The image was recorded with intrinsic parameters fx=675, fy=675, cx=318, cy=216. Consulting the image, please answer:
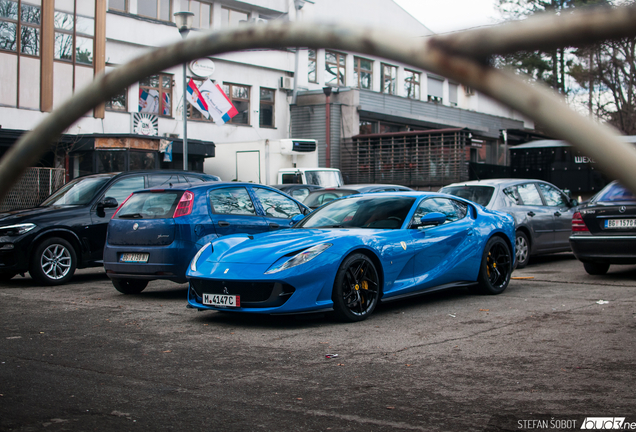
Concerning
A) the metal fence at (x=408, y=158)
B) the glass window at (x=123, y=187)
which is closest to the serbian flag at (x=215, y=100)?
the glass window at (x=123, y=187)

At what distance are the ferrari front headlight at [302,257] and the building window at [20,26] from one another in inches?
790

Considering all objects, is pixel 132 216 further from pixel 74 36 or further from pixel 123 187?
pixel 74 36

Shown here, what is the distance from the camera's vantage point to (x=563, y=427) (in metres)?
3.73

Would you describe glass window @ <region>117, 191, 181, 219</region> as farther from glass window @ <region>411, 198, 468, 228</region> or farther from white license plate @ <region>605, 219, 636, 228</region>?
white license plate @ <region>605, 219, 636, 228</region>

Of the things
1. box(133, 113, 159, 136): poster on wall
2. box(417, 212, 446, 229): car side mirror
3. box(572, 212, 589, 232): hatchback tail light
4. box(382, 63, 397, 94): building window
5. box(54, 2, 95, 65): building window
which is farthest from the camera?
box(382, 63, 397, 94): building window

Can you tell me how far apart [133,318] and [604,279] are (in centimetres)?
709

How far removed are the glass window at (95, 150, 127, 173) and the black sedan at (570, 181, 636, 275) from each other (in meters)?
17.3

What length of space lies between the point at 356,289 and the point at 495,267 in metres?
2.78

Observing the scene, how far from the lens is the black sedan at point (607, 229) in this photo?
995cm

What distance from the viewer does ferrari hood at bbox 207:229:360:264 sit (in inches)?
275

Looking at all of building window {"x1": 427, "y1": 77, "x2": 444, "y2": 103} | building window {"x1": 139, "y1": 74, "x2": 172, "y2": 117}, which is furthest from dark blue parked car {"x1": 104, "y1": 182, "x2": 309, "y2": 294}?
building window {"x1": 427, "y1": 77, "x2": 444, "y2": 103}

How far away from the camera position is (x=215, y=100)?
19406 mm

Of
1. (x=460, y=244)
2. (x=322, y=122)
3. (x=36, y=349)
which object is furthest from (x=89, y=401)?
(x=322, y=122)

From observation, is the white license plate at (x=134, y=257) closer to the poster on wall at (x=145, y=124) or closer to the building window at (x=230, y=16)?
the poster on wall at (x=145, y=124)
